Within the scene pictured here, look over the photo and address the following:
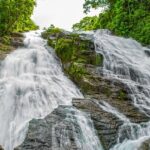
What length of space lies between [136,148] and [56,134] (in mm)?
2442

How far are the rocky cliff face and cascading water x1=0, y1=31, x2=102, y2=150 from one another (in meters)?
0.57

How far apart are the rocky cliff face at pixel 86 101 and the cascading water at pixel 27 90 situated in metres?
0.57

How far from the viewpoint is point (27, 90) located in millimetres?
15172

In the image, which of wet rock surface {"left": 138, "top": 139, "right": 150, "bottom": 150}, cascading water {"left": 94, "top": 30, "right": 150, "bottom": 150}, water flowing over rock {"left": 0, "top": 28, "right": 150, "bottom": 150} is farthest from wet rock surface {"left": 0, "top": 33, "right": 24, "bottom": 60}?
wet rock surface {"left": 138, "top": 139, "right": 150, "bottom": 150}

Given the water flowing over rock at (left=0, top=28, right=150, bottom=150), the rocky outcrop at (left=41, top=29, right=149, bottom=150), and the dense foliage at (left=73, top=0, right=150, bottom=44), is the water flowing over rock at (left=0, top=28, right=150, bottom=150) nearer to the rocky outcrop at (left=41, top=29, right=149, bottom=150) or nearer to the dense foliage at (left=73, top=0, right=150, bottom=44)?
the rocky outcrop at (left=41, top=29, right=149, bottom=150)

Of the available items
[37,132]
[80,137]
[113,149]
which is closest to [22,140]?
[37,132]

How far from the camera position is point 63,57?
1936 centimetres

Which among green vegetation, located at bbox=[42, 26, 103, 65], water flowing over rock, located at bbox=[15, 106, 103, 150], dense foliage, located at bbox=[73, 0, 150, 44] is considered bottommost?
water flowing over rock, located at bbox=[15, 106, 103, 150]

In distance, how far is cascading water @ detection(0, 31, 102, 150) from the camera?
13.1 meters

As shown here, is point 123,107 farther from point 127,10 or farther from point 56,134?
point 127,10

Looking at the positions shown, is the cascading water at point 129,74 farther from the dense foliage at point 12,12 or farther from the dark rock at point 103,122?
the dense foliage at point 12,12

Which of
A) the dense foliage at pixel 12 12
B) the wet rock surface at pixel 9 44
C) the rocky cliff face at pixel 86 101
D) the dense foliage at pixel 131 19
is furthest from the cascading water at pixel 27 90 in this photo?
the dense foliage at pixel 131 19

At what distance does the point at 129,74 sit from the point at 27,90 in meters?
4.97

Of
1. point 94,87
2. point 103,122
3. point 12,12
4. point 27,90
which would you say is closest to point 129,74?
point 94,87
